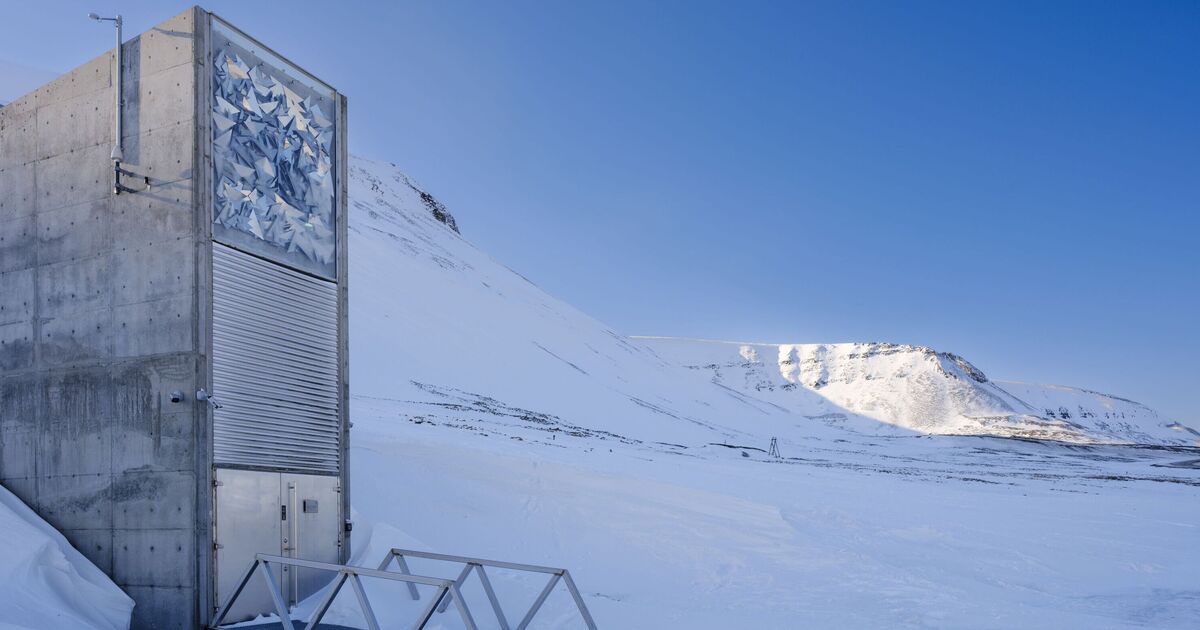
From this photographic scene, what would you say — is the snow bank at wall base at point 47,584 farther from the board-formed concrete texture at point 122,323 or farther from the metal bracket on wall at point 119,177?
the metal bracket on wall at point 119,177

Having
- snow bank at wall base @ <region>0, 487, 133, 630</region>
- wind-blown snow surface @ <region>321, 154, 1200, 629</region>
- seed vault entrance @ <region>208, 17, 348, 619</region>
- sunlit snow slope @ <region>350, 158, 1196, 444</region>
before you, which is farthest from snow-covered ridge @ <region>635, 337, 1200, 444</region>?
snow bank at wall base @ <region>0, 487, 133, 630</region>

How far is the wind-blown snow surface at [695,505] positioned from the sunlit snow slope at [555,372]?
0.84 feet

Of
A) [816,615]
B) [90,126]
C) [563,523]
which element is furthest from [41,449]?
[816,615]

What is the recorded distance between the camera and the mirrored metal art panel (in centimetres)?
896

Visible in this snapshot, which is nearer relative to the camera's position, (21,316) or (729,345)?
(21,316)

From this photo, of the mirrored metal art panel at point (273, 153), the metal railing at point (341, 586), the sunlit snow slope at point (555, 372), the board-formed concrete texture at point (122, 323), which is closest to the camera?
the metal railing at point (341, 586)

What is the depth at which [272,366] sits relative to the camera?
9.28 m

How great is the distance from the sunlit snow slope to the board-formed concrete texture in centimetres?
1412

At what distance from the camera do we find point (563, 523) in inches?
558

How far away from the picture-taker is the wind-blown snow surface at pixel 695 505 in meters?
11.3

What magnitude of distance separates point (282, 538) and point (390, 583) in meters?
1.41

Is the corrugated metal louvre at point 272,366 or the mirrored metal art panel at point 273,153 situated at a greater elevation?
the mirrored metal art panel at point 273,153

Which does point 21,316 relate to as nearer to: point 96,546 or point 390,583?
point 96,546

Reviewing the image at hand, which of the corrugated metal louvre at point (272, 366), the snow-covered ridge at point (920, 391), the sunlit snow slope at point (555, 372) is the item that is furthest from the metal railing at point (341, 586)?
the snow-covered ridge at point (920, 391)
